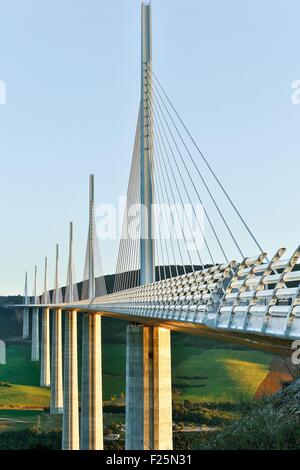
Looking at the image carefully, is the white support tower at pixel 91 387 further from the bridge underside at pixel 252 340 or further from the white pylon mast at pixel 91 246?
the bridge underside at pixel 252 340

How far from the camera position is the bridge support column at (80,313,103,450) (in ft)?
122

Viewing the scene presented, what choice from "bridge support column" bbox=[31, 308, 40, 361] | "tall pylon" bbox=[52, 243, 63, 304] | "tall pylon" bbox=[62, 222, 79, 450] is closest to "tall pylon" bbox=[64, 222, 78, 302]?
"tall pylon" bbox=[52, 243, 63, 304]

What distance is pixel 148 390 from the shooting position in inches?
915

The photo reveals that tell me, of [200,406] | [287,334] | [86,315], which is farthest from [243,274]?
[200,406]

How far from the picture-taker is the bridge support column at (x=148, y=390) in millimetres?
22906

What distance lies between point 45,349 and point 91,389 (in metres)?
40.0

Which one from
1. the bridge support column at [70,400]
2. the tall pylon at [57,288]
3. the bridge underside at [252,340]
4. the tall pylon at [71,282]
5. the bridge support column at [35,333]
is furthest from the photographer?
the bridge support column at [35,333]

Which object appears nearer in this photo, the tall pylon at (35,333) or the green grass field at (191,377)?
the green grass field at (191,377)

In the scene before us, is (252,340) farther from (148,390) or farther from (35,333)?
(35,333)

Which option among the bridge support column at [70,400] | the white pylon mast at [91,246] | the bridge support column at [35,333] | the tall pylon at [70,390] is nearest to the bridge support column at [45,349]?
the bridge support column at [35,333]

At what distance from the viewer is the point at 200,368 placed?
82812 millimetres

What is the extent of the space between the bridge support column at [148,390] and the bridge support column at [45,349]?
53756 millimetres

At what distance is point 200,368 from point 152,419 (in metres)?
60.8
